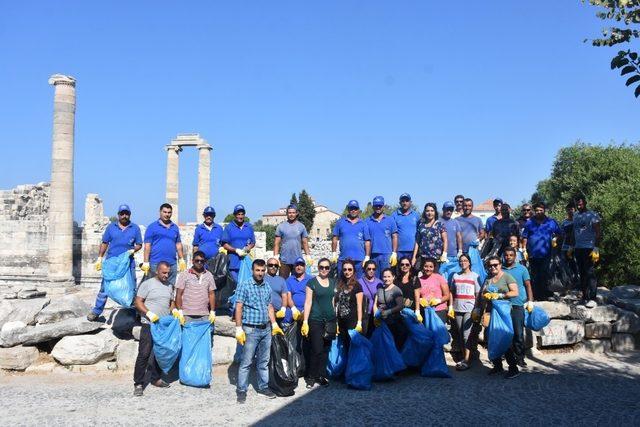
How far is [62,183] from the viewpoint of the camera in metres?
15.8

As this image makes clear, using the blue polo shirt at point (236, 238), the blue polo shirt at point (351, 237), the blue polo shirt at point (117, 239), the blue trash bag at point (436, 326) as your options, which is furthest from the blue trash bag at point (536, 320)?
the blue polo shirt at point (117, 239)

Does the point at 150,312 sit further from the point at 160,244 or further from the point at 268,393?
the point at 268,393

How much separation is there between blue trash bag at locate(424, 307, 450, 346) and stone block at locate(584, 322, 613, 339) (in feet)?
10.5

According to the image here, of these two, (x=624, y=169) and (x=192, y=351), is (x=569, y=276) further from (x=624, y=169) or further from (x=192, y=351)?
(x=624, y=169)

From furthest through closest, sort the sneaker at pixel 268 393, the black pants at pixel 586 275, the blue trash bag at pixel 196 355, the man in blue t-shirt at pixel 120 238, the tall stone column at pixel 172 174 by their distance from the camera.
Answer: the tall stone column at pixel 172 174 < the black pants at pixel 586 275 < the man in blue t-shirt at pixel 120 238 < the blue trash bag at pixel 196 355 < the sneaker at pixel 268 393

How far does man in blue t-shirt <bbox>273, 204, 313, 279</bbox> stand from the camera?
7.80 meters

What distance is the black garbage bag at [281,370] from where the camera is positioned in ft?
21.0

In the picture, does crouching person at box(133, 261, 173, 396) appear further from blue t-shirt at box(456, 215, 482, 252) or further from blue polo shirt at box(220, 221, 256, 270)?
blue t-shirt at box(456, 215, 482, 252)

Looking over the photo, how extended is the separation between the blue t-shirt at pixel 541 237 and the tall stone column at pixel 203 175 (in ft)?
78.7

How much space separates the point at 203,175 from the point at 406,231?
23.9m

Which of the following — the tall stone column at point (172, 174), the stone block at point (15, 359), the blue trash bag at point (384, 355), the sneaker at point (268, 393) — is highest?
the tall stone column at point (172, 174)

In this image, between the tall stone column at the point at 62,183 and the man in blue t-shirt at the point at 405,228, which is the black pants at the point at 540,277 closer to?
the man in blue t-shirt at the point at 405,228

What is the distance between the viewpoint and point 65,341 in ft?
25.2

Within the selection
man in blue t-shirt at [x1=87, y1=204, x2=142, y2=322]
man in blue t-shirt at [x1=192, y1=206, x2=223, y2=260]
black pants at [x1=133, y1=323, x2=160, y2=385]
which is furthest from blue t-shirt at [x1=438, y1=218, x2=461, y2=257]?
man in blue t-shirt at [x1=87, y1=204, x2=142, y2=322]
